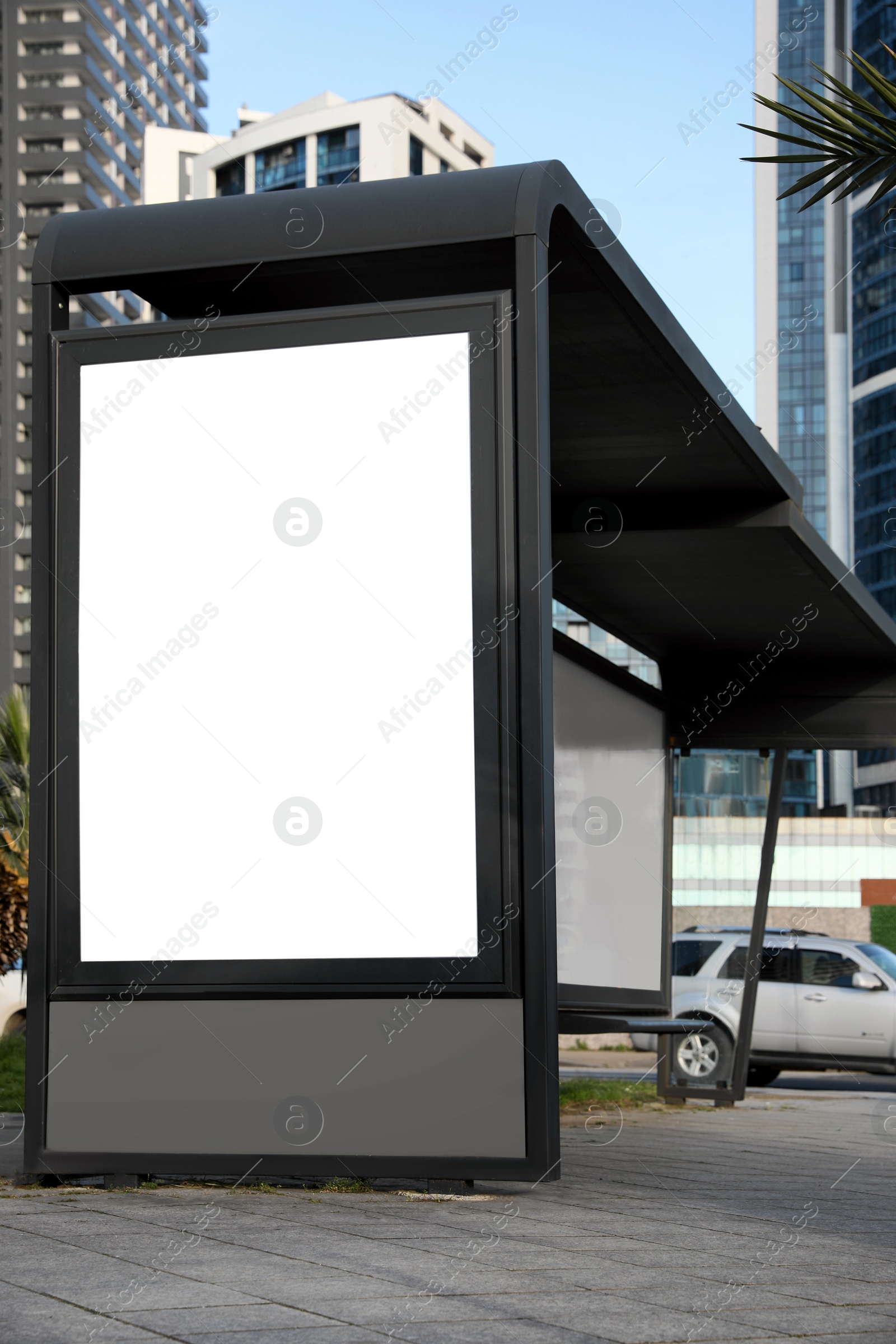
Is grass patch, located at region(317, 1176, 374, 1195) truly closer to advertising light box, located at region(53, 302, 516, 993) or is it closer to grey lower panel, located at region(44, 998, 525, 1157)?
grey lower panel, located at region(44, 998, 525, 1157)

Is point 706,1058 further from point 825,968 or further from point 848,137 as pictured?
point 848,137

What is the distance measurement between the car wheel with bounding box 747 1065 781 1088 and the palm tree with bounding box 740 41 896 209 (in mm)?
12004

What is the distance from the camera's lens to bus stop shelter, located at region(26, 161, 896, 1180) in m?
6.03

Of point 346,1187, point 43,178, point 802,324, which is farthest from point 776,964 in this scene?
point 802,324

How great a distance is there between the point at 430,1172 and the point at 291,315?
12.0 feet

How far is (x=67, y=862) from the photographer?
21.3 ft

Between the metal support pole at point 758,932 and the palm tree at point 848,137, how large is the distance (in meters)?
7.60

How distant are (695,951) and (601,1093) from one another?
1.63 meters

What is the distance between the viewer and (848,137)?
6008mm

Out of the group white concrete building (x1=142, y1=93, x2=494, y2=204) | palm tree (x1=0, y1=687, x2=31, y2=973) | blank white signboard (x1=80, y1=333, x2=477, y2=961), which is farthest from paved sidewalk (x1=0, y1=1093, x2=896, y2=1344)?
white concrete building (x1=142, y1=93, x2=494, y2=204)

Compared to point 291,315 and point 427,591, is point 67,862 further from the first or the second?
point 291,315

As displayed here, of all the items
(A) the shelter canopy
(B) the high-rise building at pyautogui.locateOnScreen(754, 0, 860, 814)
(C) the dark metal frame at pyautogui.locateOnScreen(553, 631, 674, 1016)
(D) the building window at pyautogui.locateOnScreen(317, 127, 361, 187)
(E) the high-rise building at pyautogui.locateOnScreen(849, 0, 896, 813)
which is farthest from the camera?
(B) the high-rise building at pyautogui.locateOnScreen(754, 0, 860, 814)

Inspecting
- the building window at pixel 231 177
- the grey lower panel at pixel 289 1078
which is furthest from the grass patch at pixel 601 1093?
the building window at pixel 231 177

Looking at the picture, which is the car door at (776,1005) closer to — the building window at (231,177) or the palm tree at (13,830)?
the palm tree at (13,830)
